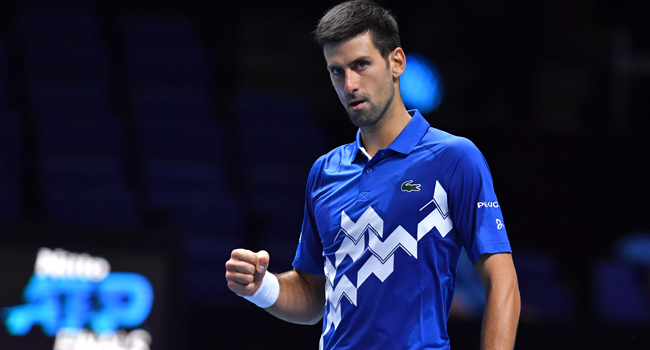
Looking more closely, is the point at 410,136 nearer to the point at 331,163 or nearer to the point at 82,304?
the point at 331,163

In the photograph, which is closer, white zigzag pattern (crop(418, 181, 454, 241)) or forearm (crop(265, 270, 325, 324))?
white zigzag pattern (crop(418, 181, 454, 241))

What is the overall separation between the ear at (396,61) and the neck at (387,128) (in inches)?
3.4

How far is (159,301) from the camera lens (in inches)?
142

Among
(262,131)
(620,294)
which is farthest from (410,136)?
(262,131)

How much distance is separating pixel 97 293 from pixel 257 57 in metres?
4.76

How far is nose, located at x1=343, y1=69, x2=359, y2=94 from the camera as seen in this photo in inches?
78.9

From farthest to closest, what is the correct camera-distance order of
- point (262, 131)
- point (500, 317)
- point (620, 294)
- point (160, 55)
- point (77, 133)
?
point (160, 55) → point (262, 131) → point (77, 133) → point (620, 294) → point (500, 317)

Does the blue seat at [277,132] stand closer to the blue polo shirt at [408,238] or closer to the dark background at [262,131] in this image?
the dark background at [262,131]

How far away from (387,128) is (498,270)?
1.67ft

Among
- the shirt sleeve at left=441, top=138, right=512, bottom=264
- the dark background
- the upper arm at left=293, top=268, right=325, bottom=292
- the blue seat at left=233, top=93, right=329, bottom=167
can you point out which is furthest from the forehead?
the blue seat at left=233, top=93, right=329, bottom=167

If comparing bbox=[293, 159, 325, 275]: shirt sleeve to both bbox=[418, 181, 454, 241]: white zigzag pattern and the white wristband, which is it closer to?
the white wristband

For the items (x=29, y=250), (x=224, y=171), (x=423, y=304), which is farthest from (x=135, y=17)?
(x=423, y=304)

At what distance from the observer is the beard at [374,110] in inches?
80.3

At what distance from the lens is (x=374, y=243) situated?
6.42 feet
